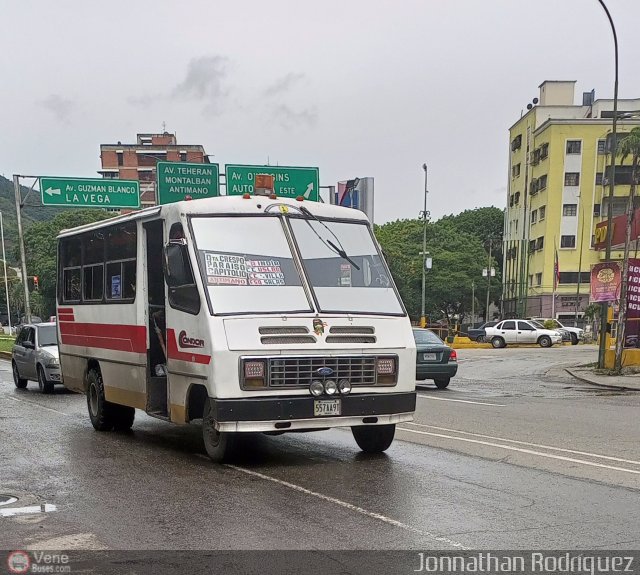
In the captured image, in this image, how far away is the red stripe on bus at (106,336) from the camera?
9.69 meters

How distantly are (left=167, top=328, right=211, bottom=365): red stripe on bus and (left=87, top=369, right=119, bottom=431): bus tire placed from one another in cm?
259

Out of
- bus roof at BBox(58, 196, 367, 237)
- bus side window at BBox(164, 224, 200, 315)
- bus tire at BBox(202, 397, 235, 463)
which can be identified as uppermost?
bus roof at BBox(58, 196, 367, 237)

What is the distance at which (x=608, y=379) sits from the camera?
21.8 metres

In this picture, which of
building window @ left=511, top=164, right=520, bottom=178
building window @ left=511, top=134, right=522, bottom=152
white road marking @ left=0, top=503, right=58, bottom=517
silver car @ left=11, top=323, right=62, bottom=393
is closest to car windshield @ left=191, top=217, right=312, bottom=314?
white road marking @ left=0, top=503, right=58, bottom=517

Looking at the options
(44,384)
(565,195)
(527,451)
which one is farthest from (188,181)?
(565,195)

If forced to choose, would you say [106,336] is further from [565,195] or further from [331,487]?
[565,195]

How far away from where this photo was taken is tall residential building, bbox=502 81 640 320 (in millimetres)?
63906

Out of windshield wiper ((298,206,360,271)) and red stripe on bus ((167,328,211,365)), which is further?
windshield wiper ((298,206,360,271))

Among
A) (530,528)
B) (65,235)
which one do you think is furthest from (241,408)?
(65,235)

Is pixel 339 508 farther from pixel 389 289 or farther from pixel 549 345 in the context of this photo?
pixel 549 345

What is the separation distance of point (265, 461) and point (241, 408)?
1091 millimetres

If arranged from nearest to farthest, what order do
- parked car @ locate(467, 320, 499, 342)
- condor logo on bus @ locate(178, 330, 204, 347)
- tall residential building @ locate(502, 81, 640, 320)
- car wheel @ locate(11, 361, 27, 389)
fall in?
condor logo on bus @ locate(178, 330, 204, 347) < car wheel @ locate(11, 361, 27, 389) < parked car @ locate(467, 320, 499, 342) < tall residential building @ locate(502, 81, 640, 320)

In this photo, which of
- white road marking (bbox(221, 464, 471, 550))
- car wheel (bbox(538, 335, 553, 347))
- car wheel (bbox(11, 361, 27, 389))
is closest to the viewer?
white road marking (bbox(221, 464, 471, 550))

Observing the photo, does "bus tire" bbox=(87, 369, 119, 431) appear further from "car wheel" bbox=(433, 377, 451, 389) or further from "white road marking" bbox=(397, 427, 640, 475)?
"car wheel" bbox=(433, 377, 451, 389)
